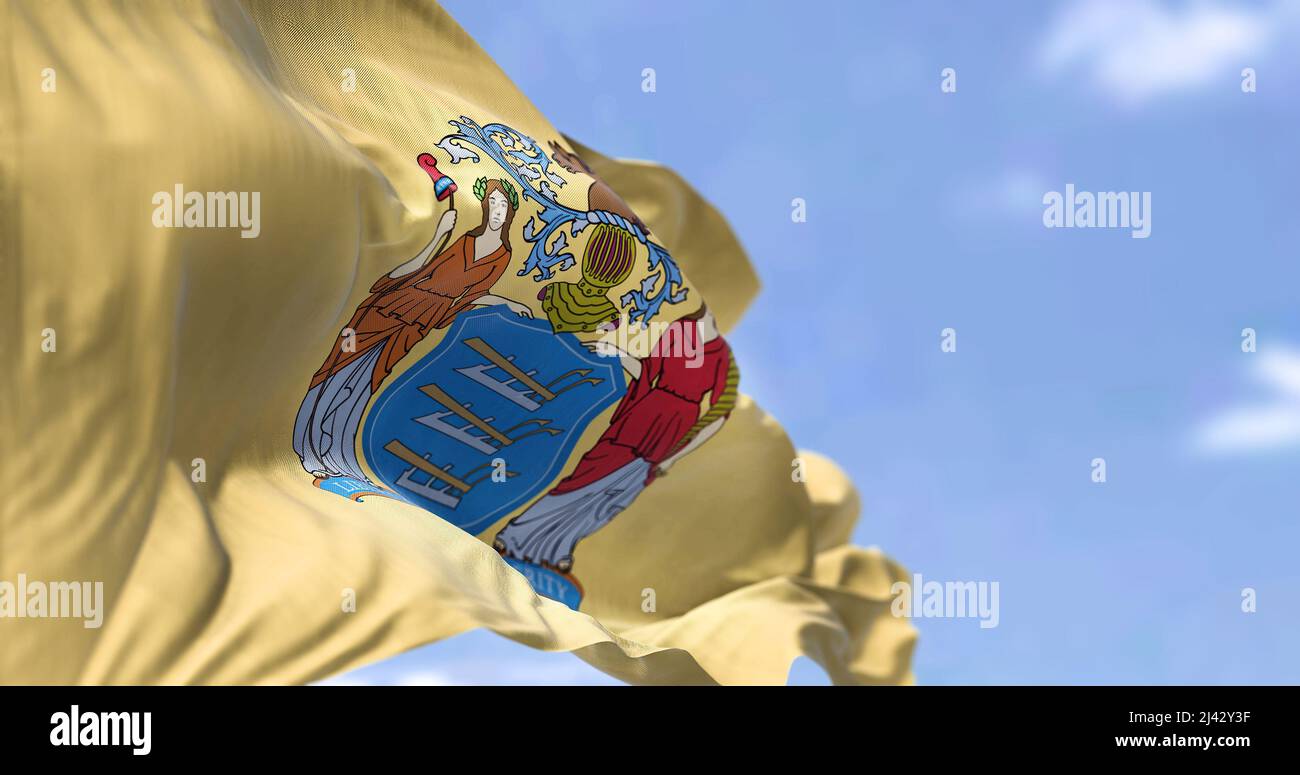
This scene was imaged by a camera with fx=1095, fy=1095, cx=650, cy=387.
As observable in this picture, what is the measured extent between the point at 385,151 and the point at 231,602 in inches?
32.3

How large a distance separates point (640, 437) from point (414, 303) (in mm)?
784

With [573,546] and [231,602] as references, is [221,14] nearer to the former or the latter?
[231,602]

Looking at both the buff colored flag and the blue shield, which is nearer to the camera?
the buff colored flag

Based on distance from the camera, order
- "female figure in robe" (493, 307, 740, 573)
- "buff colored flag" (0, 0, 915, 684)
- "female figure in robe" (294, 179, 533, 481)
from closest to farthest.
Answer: "buff colored flag" (0, 0, 915, 684)
"female figure in robe" (294, 179, 533, 481)
"female figure in robe" (493, 307, 740, 573)

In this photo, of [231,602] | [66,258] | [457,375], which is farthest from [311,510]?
[457,375]

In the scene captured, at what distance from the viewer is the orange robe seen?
1761 millimetres

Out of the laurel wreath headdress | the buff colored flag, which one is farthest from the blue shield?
the laurel wreath headdress

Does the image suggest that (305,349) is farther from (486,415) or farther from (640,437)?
(640,437)

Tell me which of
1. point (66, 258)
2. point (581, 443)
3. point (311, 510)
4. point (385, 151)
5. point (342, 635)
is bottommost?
point (342, 635)

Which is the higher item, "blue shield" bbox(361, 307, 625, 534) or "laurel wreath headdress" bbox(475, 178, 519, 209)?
"laurel wreath headdress" bbox(475, 178, 519, 209)

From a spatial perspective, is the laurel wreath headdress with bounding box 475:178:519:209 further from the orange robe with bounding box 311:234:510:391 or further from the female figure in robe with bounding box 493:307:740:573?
the female figure in robe with bounding box 493:307:740:573

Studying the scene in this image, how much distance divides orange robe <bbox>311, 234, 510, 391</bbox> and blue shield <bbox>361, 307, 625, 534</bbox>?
0.05 metres

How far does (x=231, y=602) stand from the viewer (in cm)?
131

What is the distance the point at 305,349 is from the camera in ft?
5.38
